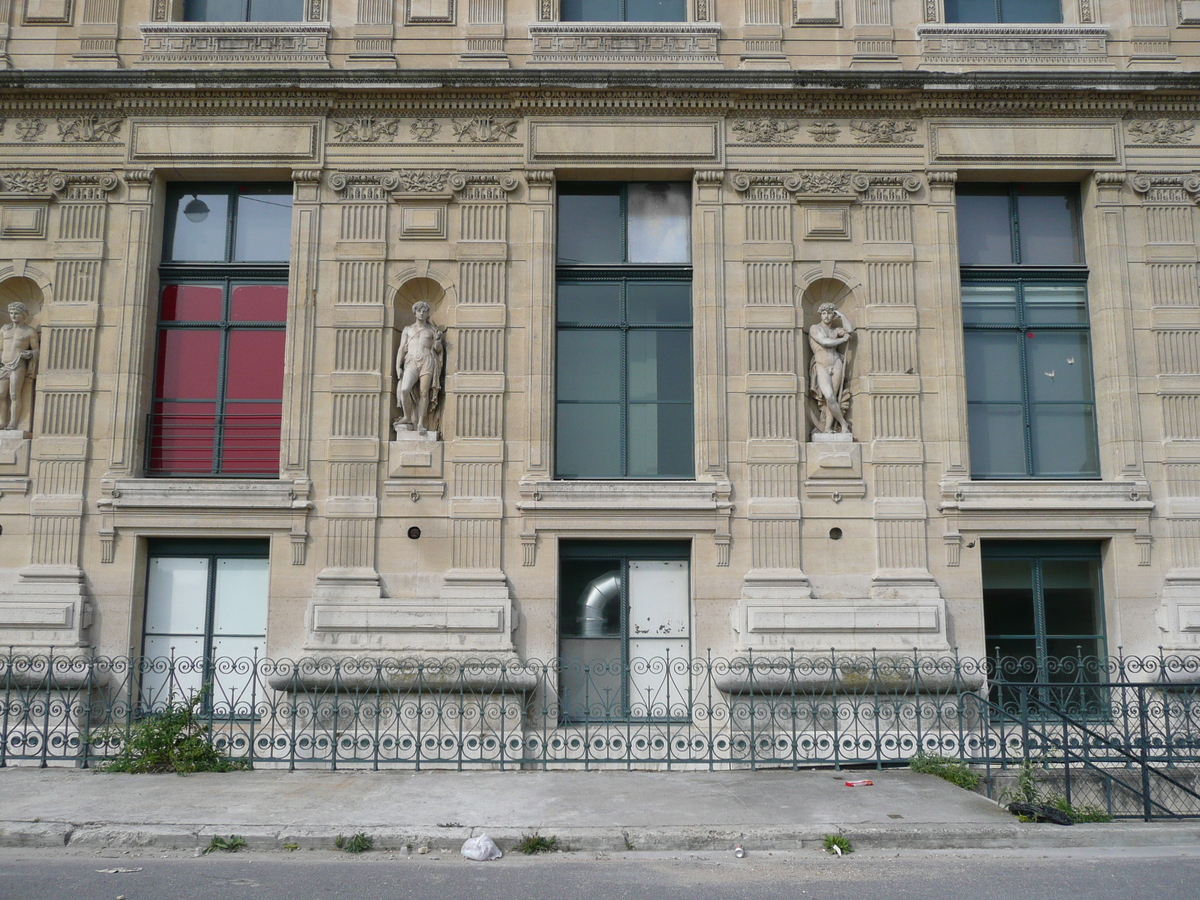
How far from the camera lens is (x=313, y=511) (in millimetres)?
12422

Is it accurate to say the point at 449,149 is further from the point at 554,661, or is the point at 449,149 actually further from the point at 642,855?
the point at 642,855

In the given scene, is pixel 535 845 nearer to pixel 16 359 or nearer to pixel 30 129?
pixel 16 359

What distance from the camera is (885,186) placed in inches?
519

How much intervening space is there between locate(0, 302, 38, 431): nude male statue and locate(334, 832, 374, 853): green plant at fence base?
8.65m

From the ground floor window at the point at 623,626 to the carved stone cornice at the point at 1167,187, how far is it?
345 inches

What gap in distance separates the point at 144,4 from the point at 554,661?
38.5ft

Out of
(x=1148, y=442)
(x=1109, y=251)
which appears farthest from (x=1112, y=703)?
(x=1109, y=251)

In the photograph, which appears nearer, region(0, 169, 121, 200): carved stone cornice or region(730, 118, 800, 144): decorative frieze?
region(0, 169, 121, 200): carved stone cornice

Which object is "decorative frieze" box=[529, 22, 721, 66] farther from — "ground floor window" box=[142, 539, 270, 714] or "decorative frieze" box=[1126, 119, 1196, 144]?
"ground floor window" box=[142, 539, 270, 714]

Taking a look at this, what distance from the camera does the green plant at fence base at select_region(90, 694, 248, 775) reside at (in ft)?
33.7

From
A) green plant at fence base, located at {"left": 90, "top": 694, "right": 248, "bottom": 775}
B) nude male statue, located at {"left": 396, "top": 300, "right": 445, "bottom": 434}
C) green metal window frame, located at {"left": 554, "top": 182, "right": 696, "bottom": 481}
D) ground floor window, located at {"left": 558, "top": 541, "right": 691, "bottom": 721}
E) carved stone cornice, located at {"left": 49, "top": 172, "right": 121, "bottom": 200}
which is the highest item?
carved stone cornice, located at {"left": 49, "top": 172, "right": 121, "bottom": 200}

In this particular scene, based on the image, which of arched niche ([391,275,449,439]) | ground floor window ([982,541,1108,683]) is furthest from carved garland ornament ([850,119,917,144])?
arched niche ([391,275,449,439])

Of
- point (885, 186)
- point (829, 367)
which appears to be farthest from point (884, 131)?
point (829, 367)

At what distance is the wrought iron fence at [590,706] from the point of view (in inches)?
426
